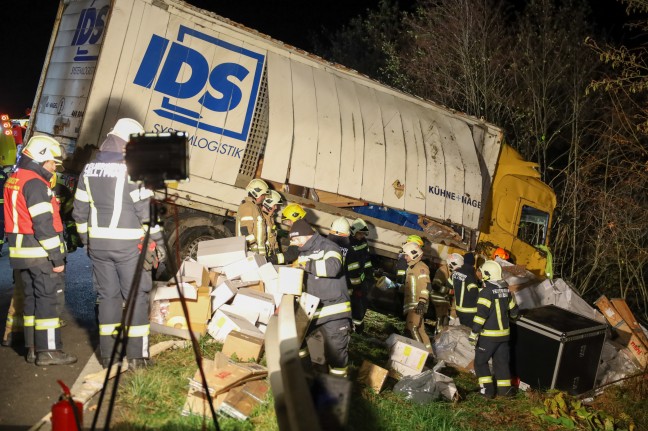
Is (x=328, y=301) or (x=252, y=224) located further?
(x=252, y=224)

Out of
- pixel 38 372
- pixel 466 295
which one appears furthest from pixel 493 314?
pixel 38 372

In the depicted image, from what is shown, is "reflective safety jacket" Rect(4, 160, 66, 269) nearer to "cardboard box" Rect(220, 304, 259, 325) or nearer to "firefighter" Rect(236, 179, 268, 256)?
"cardboard box" Rect(220, 304, 259, 325)

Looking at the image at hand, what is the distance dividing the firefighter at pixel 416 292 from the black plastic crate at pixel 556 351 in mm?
1209

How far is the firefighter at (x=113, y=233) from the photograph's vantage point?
16.2ft

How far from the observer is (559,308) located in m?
8.34

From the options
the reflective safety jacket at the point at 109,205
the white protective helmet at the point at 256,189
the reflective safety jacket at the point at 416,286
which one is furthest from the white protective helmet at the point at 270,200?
the reflective safety jacket at the point at 109,205

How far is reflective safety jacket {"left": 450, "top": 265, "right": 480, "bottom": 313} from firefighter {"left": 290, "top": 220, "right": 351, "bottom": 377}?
2422mm

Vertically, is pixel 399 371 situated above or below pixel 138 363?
above

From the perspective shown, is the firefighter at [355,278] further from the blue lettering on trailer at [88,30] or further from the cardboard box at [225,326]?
the blue lettering on trailer at [88,30]

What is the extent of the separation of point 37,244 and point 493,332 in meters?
4.99

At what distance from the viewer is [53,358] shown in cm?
508

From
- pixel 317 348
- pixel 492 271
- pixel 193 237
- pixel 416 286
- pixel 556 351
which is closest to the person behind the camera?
pixel 317 348

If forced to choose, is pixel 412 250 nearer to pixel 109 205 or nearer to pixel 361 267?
pixel 361 267

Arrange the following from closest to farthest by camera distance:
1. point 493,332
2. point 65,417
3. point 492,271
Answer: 1. point 65,417
2. point 493,332
3. point 492,271
